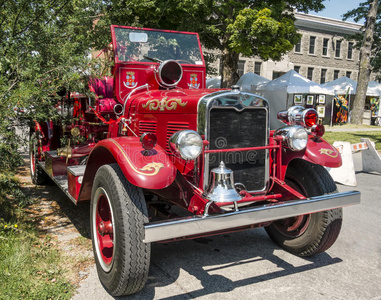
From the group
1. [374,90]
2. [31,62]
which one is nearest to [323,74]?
[374,90]

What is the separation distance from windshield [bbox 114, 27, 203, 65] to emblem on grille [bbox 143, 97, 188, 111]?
0.98 m

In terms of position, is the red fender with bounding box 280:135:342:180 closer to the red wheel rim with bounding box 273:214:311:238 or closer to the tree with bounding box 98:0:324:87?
the red wheel rim with bounding box 273:214:311:238

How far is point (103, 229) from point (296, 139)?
1.76 metres

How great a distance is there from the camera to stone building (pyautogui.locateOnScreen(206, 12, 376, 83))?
103 feet

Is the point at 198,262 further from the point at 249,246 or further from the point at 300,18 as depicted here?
the point at 300,18

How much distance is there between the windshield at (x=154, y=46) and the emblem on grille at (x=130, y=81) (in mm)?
172

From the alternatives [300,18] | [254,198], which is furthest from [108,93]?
[300,18]

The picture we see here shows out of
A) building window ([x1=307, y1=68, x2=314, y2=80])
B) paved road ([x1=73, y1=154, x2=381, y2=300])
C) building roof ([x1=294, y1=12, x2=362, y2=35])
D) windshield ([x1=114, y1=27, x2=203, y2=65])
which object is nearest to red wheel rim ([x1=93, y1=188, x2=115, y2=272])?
paved road ([x1=73, y1=154, x2=381, y2=300])

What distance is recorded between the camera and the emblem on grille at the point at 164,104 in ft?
10.9

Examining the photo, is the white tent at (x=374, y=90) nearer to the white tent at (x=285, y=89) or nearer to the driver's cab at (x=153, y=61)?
the white tent at (x=285, y=89)

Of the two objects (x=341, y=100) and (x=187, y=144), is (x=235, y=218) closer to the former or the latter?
(x=187, y=144)

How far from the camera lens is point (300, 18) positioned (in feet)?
105

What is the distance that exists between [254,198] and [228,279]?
708 mm

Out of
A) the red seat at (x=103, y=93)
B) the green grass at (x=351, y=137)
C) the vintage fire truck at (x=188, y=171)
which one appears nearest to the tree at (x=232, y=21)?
the green grass at (x=351, y=137)
